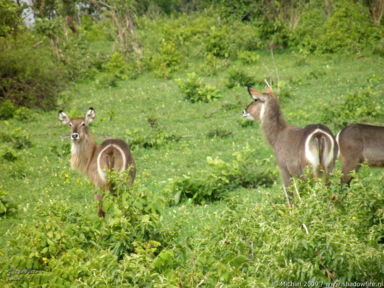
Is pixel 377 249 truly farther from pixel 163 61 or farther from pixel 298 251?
pixel 163 61

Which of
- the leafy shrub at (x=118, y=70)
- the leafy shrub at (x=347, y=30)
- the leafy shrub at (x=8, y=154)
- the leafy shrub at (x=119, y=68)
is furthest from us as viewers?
the leafy shrub at (x=119, y=68)

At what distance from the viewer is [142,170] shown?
8.01 metres

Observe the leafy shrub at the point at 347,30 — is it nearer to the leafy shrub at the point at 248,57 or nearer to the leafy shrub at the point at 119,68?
the leafy shrub at the point at 248,57

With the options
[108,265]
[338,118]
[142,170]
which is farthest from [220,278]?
[338,118]

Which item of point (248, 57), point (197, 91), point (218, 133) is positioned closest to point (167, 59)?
point (248, 57)

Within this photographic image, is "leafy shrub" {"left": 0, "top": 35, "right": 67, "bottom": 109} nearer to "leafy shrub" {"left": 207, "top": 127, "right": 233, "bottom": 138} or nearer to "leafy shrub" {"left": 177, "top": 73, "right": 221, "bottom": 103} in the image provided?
"leafy shrub" {"left": 177, "top": 73, "right": 221, "bottom": 103}

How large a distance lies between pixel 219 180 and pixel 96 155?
1.58m

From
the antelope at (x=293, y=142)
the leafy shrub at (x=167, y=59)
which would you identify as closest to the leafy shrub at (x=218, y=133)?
the antelope at (x=293, y=142)

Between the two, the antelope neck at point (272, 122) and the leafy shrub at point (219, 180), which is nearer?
the antelope neck at point (272, 122)

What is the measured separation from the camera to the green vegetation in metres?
3.33

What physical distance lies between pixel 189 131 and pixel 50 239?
5.96 m

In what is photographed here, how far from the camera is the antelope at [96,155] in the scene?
5973 millimetres

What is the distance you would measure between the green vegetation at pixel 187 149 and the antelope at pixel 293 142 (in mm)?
508

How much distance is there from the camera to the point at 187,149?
8758 mm
